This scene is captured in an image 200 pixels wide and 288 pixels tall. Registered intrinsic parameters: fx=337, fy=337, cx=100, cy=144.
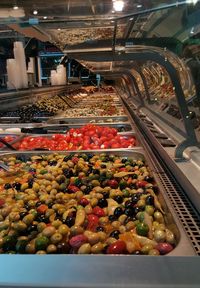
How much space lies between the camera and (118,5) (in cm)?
212

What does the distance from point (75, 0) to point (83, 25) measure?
12.6 inches

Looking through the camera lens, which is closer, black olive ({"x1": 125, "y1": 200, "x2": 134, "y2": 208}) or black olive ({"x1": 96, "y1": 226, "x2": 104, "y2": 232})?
black olive ({"x1": 96, "y1": 226, "x2": 104, "y2": 232})

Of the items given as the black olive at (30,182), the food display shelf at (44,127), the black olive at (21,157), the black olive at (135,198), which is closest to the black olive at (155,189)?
the black olive at (135,198)

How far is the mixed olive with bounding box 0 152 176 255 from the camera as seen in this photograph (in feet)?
4.57

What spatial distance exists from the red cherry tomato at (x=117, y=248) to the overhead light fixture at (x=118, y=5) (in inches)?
55.9

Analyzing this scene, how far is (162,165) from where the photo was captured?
2.34m

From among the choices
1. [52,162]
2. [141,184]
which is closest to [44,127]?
[52,162]

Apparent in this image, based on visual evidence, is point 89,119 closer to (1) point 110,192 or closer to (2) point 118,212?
(1) point 110,192

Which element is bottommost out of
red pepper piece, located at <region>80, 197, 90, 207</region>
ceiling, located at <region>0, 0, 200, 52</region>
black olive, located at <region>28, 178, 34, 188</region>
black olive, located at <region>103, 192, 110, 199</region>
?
black olive, located at <region>28, 178, 34, 188</region>

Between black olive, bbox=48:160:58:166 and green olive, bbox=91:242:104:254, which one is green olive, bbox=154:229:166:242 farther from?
black olive, bbox=48:160:58:166

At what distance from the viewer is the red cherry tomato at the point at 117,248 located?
128cm

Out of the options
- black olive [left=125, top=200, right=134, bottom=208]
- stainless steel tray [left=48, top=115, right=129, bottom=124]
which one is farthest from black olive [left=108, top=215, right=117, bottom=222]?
stainless steel tray [left=48, top=115, right=129, bottom=124]

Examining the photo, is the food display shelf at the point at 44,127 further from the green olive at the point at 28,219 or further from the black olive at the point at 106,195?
the green olive at the point at 28,219

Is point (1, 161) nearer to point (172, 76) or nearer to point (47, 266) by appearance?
point (172, 76)
